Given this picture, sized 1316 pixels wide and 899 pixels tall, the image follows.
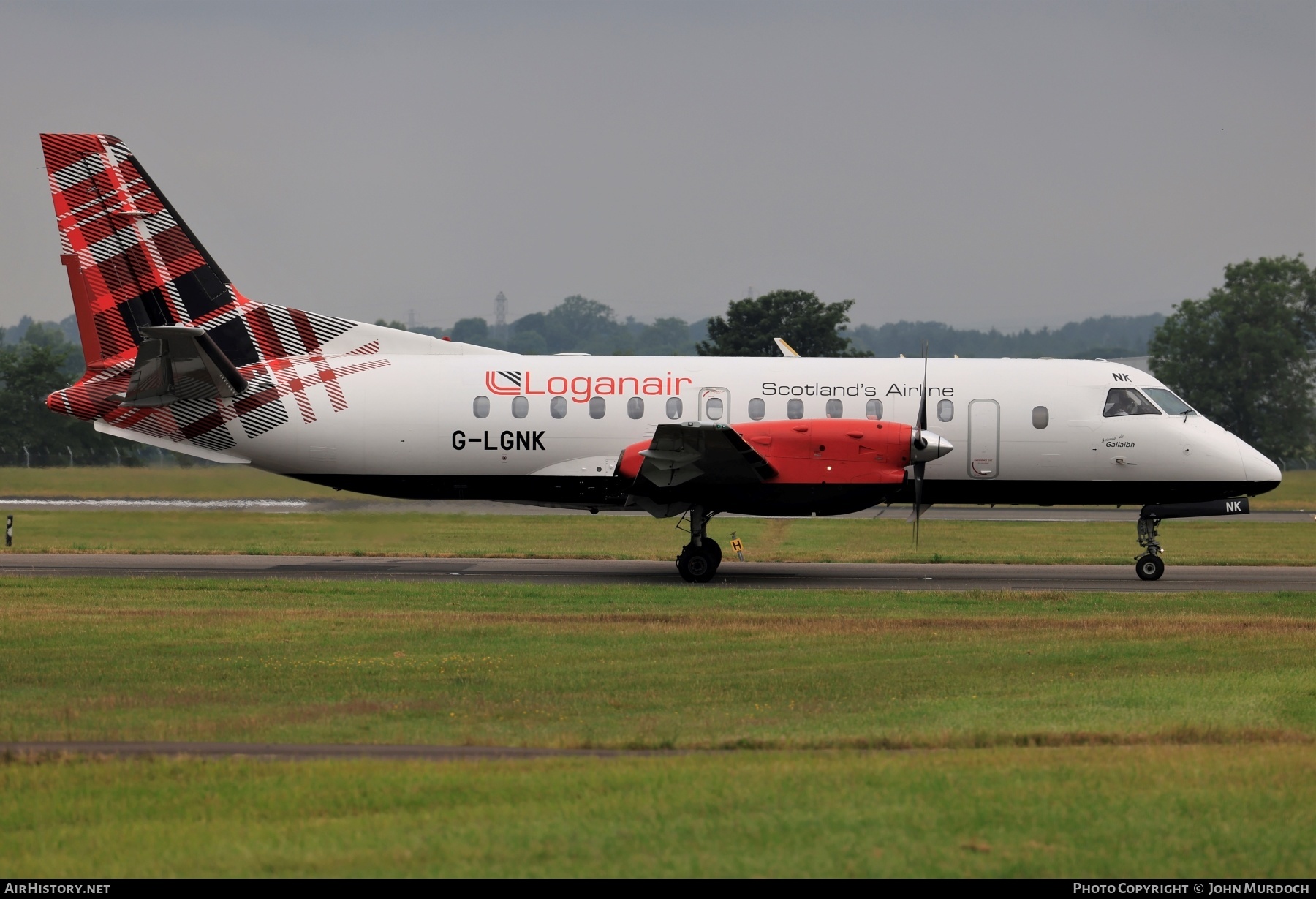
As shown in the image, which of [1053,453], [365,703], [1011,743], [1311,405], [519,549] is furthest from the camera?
[1311,405]

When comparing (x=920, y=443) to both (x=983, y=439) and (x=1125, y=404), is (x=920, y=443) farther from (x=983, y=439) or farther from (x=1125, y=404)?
(x=1125, y=404)

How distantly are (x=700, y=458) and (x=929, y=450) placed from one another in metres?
4.08

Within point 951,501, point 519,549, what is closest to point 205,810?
point 951,501

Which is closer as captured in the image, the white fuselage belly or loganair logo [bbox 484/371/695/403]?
the white fuselage belly

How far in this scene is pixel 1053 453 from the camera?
24484 millimetres

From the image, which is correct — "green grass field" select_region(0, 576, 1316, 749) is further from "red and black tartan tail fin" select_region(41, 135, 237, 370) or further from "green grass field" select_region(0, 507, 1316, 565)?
"green grass field" select_region(0, 507, 1316, 565)

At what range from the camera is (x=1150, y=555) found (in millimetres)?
24484

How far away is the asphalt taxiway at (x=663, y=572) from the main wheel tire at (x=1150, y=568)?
9.4 inches

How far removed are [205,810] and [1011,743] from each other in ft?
21.3

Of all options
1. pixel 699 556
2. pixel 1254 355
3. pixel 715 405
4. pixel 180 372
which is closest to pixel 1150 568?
pixel 699 556

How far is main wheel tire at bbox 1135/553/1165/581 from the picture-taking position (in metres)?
24.3

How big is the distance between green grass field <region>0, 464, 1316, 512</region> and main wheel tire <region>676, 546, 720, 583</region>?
8.72m

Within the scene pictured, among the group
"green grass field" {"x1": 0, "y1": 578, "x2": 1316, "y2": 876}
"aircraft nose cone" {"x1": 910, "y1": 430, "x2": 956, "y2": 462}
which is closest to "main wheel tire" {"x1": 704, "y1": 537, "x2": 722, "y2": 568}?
"green grass field" {"x1": 0, "y1": 578, "x2": 1316, "y2": 876}
